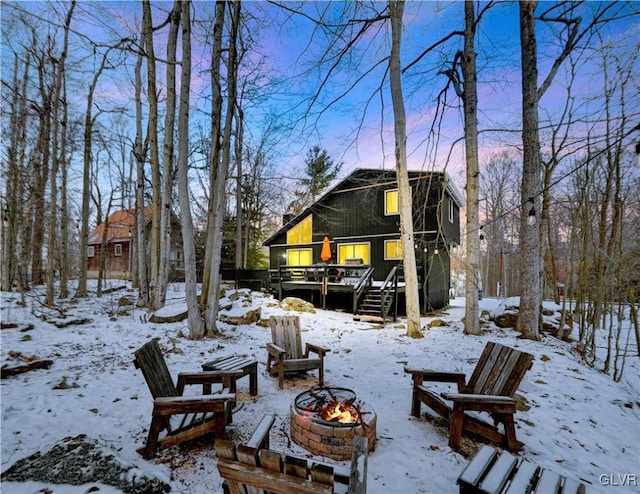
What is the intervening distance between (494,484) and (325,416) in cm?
141

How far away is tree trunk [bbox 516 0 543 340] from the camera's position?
6.97 metres

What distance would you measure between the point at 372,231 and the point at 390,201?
162 centimetres

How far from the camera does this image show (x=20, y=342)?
565 cm

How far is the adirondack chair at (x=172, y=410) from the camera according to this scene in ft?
8.18

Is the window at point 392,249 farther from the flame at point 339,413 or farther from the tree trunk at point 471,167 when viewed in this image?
the flame at point 339,413

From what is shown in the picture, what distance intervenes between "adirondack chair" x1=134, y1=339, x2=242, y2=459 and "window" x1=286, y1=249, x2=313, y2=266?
13.0 m

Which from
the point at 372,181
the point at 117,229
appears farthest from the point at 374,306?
the point at 117,229

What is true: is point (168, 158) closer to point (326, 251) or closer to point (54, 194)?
point (54, 194)

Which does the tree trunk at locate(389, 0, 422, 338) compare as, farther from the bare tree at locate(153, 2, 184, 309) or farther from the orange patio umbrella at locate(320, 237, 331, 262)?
the orange patio umbrella at locate(320, 237, 331, 262)

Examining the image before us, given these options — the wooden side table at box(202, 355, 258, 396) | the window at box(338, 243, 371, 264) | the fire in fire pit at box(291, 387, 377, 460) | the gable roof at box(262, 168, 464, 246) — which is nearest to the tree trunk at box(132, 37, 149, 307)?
the gable roof at box(262, 168, 464, 246)

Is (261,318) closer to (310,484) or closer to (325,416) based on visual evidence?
(325,416)

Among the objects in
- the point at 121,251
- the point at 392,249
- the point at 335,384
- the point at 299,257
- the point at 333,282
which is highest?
the point at 121,251

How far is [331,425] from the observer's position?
267 centimetres

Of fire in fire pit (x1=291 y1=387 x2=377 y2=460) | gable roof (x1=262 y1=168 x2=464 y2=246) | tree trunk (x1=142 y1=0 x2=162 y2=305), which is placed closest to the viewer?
fire in fire pit (x1=291 y1=387 x2=377 y2=460)
